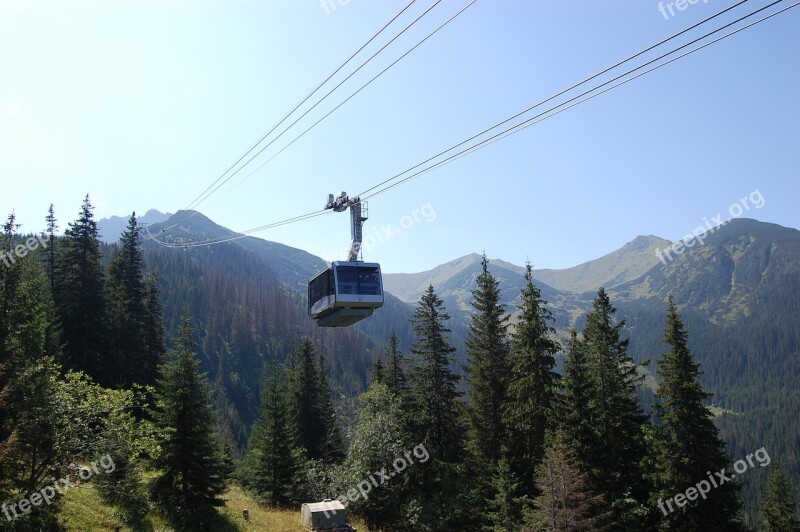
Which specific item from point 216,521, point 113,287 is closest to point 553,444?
point 216,521

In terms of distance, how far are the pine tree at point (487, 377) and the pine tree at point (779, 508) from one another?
4150 cm

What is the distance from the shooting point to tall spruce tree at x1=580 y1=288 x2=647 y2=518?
30.4 meters

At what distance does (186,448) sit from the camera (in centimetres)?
3173

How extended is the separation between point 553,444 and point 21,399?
2430 centimetres

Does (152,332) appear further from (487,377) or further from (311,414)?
(487,377)

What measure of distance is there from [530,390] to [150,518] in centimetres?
2227

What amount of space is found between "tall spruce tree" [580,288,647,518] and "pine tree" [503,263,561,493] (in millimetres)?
2448

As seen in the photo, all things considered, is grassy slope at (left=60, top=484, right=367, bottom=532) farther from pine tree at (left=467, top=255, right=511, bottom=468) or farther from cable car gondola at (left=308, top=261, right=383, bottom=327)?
cable car gondola at (left=308, top=261, right=383, bottom=327)

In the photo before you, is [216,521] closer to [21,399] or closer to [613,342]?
[21,399]

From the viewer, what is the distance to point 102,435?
23.9 m

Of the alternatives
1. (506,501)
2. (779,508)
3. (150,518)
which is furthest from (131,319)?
(779,508)

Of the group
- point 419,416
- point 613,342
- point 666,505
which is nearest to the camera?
point 666,505

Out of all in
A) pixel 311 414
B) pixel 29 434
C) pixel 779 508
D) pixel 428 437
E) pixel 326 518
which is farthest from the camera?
pixel 779 508

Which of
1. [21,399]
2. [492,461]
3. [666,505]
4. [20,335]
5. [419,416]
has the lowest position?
[666,505]
